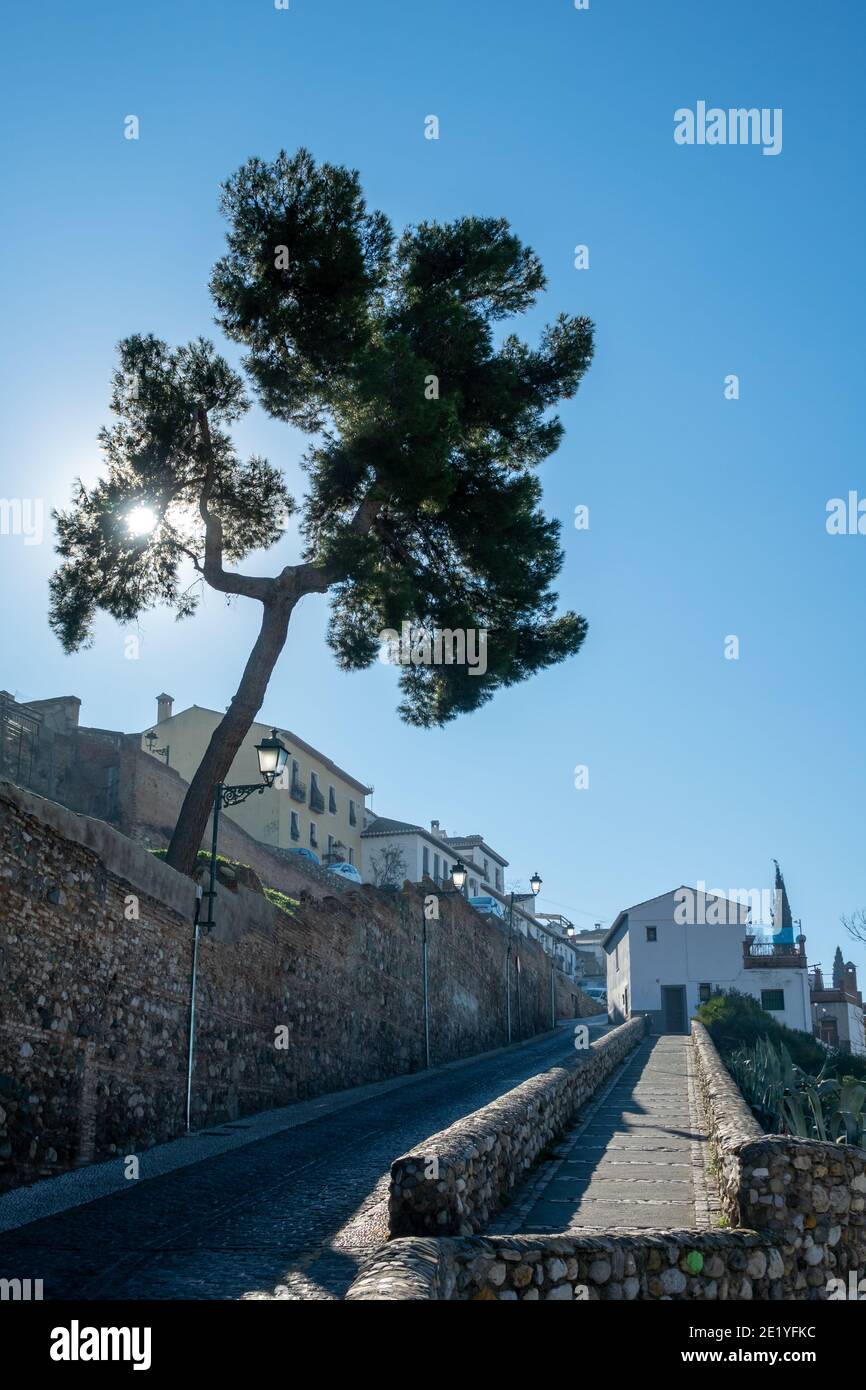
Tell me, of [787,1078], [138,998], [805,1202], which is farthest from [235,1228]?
[787,1078]

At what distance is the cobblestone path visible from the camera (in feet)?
23.0

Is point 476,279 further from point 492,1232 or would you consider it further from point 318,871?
point 318,871

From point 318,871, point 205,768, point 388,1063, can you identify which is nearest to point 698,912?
point 318,871

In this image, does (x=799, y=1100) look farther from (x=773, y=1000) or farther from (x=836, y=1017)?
(x=836, y=1017)

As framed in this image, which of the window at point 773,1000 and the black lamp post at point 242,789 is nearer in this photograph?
the black lamp post at point 242,789

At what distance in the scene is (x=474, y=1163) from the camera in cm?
828

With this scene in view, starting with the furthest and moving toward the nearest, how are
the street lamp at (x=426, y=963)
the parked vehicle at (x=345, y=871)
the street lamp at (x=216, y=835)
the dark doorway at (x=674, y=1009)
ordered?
the dark doorway at (x=674, y=1009)
the parked vehicle at (x=345, y=871)
the street lamp at (x=426, y=963)
the street lamp at (x=216, y=835)

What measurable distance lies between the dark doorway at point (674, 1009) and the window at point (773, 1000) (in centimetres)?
349

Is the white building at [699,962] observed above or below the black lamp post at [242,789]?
below

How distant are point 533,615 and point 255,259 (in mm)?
7295

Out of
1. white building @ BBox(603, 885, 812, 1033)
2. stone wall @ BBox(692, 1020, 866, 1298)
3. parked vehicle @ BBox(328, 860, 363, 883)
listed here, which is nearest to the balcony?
white building @ BBox(603, 885, 812, 1033)

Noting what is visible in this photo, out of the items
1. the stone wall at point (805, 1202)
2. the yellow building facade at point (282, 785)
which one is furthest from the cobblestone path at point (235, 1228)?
the yellow building facade at point (282, 785)

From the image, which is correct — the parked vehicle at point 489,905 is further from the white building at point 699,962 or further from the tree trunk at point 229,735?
the tree trunk at point 229,735

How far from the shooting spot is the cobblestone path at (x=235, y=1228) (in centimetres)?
701
